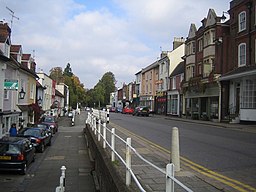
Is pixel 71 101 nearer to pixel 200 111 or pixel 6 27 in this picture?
pixel 200 111

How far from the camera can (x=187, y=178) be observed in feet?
24.1

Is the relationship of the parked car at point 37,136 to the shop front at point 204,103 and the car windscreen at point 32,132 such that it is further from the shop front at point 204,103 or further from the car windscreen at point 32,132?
the shop front at point 204,103

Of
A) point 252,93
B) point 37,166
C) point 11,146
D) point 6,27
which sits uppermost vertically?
point 6,27

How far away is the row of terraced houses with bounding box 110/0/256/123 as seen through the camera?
2945cm

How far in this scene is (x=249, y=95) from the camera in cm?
2905

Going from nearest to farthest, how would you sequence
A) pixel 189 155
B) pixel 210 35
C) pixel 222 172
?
pixel 222 172, pixel 189 155, pixel 210 35

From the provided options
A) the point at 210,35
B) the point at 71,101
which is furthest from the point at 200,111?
the point at 71,101

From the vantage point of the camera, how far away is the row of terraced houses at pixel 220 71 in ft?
96.6

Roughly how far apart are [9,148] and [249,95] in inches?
850

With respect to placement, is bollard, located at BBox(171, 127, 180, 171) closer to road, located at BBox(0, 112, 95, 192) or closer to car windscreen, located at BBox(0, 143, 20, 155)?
road, located at BBox(0, 112, 95, 192)

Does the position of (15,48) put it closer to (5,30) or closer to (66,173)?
(5,30)

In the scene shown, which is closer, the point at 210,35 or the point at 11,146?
the point at 11,146

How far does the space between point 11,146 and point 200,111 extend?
29710 mm

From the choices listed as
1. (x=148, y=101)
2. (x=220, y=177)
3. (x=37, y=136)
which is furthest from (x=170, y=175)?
(x=148, y=101)
